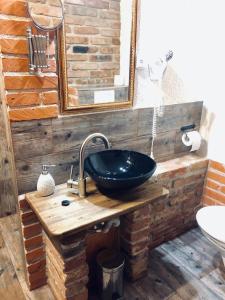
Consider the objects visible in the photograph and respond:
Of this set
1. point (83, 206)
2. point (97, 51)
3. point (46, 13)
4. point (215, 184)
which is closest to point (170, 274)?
point (215, 184)

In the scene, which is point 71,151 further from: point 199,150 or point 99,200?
point 199,150

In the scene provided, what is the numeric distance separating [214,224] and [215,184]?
51 centimetres

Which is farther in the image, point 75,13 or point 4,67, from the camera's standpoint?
point 75,13

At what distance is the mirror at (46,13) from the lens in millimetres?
1210

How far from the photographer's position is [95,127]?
160cm

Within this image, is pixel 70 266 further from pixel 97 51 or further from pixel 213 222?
pixel 97 51

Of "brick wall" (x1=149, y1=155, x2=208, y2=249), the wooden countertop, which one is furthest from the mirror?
"brick wall" (x1=149, y1=155, x2=208, y2=249)

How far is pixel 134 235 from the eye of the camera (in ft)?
5.44

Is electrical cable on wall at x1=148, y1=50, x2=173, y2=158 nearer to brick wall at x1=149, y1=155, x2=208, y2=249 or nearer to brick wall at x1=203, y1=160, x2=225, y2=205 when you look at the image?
brick wall at x1=149, y1=155, x2=208, y2=249

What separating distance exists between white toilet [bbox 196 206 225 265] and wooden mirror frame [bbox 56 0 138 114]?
945mm

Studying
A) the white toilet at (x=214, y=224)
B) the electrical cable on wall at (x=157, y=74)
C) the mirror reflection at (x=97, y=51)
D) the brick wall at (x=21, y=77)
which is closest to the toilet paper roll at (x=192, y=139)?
Answer: the electrical cable on wall at (x=157, y=74)

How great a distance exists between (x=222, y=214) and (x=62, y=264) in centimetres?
117

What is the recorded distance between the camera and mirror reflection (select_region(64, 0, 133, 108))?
1479 mm

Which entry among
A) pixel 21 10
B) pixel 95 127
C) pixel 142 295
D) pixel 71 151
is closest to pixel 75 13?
pixel 21 10
